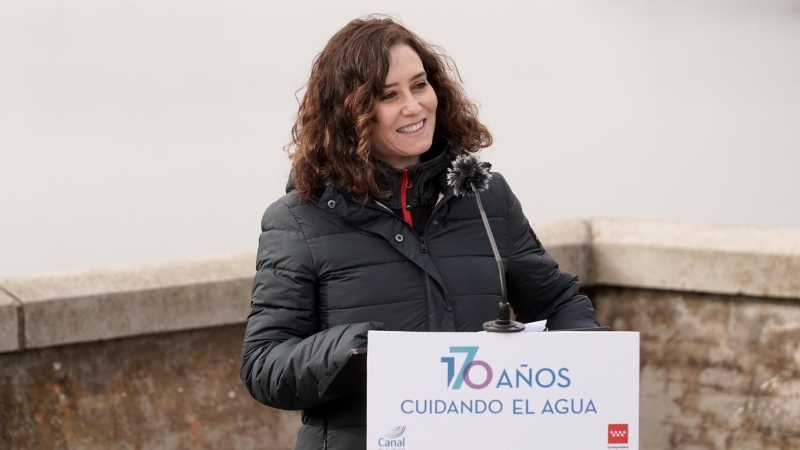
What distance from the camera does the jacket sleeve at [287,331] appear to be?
2.47 m

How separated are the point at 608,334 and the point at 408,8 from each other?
12939 millimetres

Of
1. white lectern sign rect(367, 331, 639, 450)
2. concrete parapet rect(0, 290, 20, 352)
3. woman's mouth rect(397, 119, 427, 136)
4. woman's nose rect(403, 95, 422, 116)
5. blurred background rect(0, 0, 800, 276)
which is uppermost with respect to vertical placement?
woman's nose rect(403, 95, 422, 116)

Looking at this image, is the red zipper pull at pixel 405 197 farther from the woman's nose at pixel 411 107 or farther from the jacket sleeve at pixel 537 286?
the jacket sleeve at pixel 537 286

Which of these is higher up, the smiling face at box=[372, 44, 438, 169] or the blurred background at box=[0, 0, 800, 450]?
the smiling face at box=[372, 44, 438, 169]

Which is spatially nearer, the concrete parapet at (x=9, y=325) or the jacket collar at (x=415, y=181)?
the jacket collar at (x=415, y=181)

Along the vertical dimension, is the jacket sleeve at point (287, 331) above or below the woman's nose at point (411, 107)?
below

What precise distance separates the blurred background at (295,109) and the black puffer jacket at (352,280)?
19.3ft

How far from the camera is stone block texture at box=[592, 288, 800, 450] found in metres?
4.51

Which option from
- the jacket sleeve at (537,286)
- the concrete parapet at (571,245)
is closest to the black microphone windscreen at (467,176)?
the jacket sleeve at (537,286)

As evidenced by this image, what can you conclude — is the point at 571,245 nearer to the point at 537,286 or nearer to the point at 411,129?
the point at 537,286

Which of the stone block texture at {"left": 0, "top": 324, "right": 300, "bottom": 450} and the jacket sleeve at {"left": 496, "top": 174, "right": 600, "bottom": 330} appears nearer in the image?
the jacket sleeve at {"left": 496, "top": 174, "right": 600, "bottom": 330}

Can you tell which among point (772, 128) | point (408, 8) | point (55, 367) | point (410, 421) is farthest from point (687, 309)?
point (408, 8)

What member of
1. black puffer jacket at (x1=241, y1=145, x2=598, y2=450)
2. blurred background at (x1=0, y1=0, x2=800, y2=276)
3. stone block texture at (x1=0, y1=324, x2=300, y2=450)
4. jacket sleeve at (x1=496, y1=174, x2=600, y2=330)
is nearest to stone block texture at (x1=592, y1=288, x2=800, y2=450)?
stone block texture at (x1=0, y1=324, x2=300, y2=450)

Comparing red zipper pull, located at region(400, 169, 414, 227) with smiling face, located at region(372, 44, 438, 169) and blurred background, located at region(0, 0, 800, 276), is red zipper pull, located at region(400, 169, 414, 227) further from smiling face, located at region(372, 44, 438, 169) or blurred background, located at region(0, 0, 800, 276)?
blurred background, located at region(0, 0, 800, 276)
